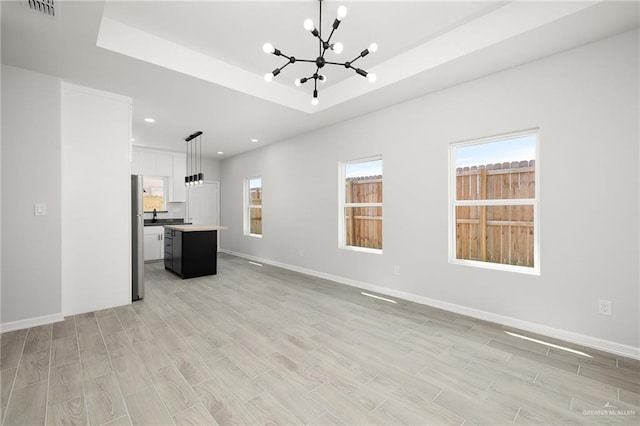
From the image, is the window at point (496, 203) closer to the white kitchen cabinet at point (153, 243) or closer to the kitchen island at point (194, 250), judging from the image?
the kitchen island at point (194, 250)

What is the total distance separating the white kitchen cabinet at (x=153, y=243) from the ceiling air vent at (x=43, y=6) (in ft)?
17.3

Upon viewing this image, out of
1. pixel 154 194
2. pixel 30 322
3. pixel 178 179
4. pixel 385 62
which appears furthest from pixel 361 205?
pixel 154 194

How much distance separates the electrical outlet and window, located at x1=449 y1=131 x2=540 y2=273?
1.66ft

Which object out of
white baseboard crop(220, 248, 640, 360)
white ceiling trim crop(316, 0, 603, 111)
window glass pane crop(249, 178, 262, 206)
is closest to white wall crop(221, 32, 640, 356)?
white baseboard crop(220, 248, 640, 360)

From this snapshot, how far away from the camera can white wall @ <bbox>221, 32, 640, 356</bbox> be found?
2.43 m

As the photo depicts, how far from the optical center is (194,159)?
7738 millimetres

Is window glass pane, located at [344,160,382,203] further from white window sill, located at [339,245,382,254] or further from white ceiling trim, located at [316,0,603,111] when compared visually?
white ceiling trim, located at [316,0,603,111]

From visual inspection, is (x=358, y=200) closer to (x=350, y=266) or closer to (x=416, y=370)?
(x=350, y=266)

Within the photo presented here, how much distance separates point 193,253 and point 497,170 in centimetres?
473

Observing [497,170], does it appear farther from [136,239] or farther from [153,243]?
[153,243]

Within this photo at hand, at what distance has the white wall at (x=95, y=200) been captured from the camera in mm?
3322

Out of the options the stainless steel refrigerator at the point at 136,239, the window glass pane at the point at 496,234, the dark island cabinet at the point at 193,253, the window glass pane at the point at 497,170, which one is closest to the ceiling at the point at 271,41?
the window glass pane at the point at 497,170

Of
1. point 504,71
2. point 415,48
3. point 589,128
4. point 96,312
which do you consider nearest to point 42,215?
point 96,312

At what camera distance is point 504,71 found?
120 inches
